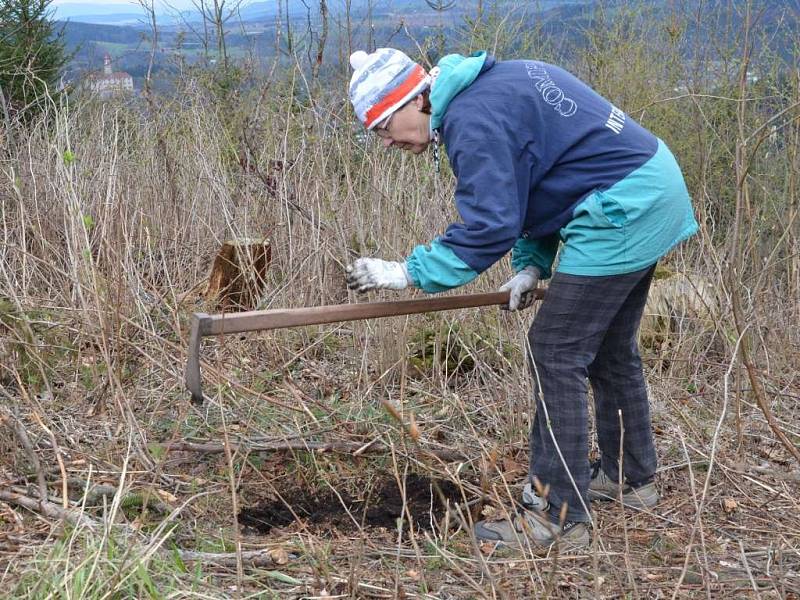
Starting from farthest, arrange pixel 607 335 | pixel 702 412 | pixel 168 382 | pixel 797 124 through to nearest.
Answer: pixel 797 124, pixel 702 412, pixel 168 382, pixel 607 335

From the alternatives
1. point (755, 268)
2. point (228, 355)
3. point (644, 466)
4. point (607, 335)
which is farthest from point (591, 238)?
point (228, 355)

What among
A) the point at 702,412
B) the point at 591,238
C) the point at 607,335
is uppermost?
the point at 591,238

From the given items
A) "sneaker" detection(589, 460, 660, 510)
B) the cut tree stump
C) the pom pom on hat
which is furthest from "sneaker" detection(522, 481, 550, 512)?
the cut tree stump

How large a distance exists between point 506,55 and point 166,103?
226 cm

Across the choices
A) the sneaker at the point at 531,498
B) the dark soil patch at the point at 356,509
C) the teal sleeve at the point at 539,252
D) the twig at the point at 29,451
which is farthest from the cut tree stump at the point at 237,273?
the sneaker at the point at 531,498

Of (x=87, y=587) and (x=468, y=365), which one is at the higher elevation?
(x=87, y=587)

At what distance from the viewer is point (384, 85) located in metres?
2.48

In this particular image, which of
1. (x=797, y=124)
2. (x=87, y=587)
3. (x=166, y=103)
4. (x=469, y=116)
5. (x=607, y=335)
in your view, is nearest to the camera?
(x=87, y=587)

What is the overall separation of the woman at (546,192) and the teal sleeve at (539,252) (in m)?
0.25

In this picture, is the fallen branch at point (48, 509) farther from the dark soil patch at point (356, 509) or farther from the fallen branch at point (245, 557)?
the dark soil patch at point (356, 509)

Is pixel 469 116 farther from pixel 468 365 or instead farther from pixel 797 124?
pixel 797 124

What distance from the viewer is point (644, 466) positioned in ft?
10.1

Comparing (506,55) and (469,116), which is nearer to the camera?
(469,116)

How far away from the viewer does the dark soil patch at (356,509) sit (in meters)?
3.04
